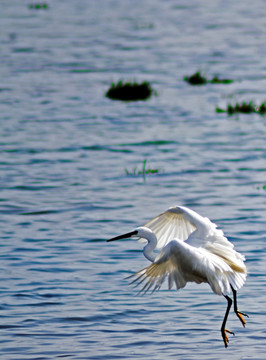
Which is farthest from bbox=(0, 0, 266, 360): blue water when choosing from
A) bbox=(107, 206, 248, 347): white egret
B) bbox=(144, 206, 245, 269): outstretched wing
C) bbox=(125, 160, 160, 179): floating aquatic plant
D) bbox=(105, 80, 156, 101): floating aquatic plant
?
bbox=(144, 206, 245, 269): outstretched wing

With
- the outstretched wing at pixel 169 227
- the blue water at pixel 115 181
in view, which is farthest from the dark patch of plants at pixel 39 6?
the outstretched wing at pixel 169 227

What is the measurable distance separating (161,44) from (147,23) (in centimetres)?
470

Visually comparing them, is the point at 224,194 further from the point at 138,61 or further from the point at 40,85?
the point at 138,61

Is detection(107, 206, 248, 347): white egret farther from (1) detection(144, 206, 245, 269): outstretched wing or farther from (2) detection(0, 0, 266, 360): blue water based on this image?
(2) detection(0, 0, 266, 360): blue water

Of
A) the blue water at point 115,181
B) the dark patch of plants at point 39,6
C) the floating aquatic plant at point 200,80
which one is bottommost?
the blue water at point 115,181

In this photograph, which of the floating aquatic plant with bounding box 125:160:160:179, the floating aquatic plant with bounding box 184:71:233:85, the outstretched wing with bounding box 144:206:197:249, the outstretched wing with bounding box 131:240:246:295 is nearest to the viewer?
the outstretched wing with bounding box 131:240:246:295

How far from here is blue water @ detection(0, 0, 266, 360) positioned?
9258mm

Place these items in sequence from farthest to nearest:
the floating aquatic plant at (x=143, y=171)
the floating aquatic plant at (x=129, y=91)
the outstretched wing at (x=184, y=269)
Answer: the floating aquatic plant at (x=129, y=91)
the floating aquatic plant at (x=143, y=171)
the outstretched wing at (x=184, y=269)

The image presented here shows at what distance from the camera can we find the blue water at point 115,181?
9.26 m

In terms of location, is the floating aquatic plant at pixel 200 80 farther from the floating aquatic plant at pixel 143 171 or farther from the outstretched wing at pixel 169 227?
the outstretched wing at pixel 169 227

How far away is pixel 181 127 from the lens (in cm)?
1908

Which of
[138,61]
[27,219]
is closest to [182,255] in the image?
[27,219]

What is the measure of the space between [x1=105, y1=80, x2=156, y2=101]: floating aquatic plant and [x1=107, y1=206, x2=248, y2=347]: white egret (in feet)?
39.3

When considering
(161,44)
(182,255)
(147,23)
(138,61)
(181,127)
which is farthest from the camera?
(147,23)
